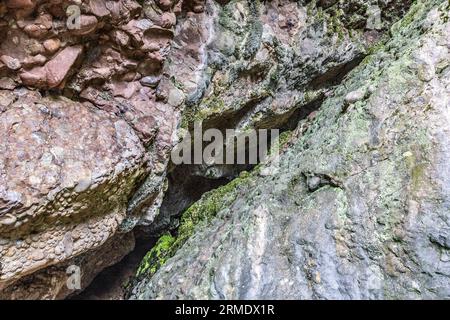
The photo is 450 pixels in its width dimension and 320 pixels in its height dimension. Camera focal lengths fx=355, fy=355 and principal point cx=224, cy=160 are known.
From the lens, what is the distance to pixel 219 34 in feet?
6.38

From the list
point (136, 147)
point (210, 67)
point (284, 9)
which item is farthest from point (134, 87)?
point (284, 9)

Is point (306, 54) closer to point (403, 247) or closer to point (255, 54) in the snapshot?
point (255, 54)

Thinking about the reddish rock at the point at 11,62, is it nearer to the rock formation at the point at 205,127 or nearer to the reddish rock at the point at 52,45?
the rock formation at the point at 205,127

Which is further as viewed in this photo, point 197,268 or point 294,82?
point 294,82

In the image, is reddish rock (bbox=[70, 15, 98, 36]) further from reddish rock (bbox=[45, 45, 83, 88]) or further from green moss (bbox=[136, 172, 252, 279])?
green moss (bbox=[136, 172, 252, 279])

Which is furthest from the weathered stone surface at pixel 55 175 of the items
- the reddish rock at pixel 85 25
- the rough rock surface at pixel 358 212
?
the rough rock surface at pixel 358 212

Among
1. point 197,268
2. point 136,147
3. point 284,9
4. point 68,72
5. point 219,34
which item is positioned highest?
point 284,9

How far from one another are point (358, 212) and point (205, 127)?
1.10m

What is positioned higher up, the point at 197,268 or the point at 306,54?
the point at 306,54

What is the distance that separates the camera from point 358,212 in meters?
1.37

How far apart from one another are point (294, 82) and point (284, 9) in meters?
0.46

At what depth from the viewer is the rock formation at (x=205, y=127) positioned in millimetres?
1319

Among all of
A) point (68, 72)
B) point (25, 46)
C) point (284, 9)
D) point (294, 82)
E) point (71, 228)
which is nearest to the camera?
point (25, 46)

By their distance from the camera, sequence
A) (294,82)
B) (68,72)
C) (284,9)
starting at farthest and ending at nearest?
(294,82) < (284,9) < (68,72)
